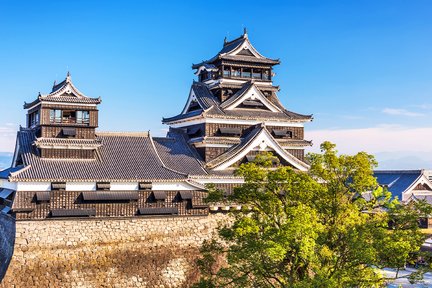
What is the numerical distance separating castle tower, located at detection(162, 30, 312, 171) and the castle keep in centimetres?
8

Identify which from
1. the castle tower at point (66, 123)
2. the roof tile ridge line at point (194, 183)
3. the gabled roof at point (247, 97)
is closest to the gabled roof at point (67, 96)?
the castle tower at point (66, 123)

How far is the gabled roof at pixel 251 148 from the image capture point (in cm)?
2975

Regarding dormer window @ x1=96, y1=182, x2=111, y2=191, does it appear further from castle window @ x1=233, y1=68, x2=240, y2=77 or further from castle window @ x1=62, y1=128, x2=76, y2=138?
castle window @ x1=233, y1=68, x2=240, y2=77

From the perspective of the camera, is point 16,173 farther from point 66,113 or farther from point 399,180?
point 399,180

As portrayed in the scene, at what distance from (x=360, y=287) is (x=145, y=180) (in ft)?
42.2

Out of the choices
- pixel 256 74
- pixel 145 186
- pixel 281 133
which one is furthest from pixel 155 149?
pixel 256 74

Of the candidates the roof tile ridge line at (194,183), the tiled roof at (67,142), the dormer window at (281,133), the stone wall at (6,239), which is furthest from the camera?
the dormer window at (281,133)

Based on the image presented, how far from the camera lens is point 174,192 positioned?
2758cm

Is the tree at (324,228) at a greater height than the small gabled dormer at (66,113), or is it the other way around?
the small gabled dormer at (66,113)

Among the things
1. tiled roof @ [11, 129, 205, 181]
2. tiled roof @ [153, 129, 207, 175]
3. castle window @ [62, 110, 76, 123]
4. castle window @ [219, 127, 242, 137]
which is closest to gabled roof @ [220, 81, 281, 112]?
castle window @ [219, 127, 242, 137]

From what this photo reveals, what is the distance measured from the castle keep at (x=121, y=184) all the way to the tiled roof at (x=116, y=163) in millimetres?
59

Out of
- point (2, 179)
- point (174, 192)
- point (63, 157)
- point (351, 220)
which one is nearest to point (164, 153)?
point (174, 192)

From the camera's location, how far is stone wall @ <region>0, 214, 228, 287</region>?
23.8 meters

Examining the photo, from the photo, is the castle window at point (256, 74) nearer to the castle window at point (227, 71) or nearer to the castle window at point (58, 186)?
the castle window at point (227, 71)
